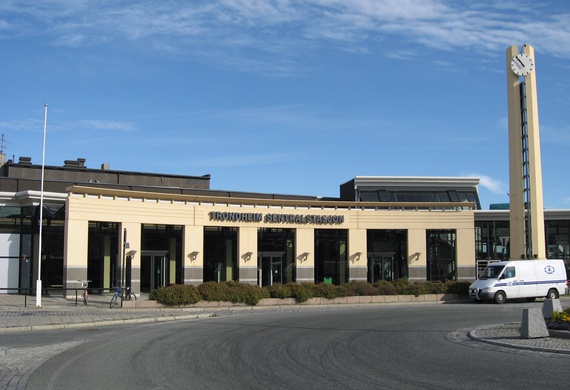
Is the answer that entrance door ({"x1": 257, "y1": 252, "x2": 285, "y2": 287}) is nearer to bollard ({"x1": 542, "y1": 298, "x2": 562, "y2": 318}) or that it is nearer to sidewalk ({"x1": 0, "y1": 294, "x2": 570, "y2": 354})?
sidewalk ({"x1": 0, "y1": 294, "x2": 570, "y2": 354})

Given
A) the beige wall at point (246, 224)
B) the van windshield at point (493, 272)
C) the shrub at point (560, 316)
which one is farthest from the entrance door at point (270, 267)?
the shrub at point (560, 316)

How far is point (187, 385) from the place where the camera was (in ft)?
35.4

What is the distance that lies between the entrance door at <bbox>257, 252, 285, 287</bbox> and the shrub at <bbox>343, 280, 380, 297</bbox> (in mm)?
8423

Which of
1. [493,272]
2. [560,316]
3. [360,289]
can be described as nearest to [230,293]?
[360,289]

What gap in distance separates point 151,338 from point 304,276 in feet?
74.7

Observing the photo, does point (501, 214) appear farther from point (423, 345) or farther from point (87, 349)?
point (87, 349)

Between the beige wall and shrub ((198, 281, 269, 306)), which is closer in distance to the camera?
shrub ((198, 281, 269, 306))

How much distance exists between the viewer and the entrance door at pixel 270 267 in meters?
42.4

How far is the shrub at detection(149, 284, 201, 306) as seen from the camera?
2984 cm

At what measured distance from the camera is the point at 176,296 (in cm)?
3000

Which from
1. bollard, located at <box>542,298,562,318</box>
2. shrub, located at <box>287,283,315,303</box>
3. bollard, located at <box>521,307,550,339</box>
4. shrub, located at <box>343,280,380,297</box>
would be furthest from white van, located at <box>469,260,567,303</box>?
bollard, located at <box>521,307,550,339</box>

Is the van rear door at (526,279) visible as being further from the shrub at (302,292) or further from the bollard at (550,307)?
the bollard at (550,307)

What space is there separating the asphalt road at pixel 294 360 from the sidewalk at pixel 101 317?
34.9 inches

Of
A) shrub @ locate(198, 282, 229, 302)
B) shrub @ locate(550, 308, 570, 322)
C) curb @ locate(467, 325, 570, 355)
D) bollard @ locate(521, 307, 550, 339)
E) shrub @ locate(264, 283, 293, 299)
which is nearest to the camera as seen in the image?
curb @ locate(467, 325, 570, 355)
